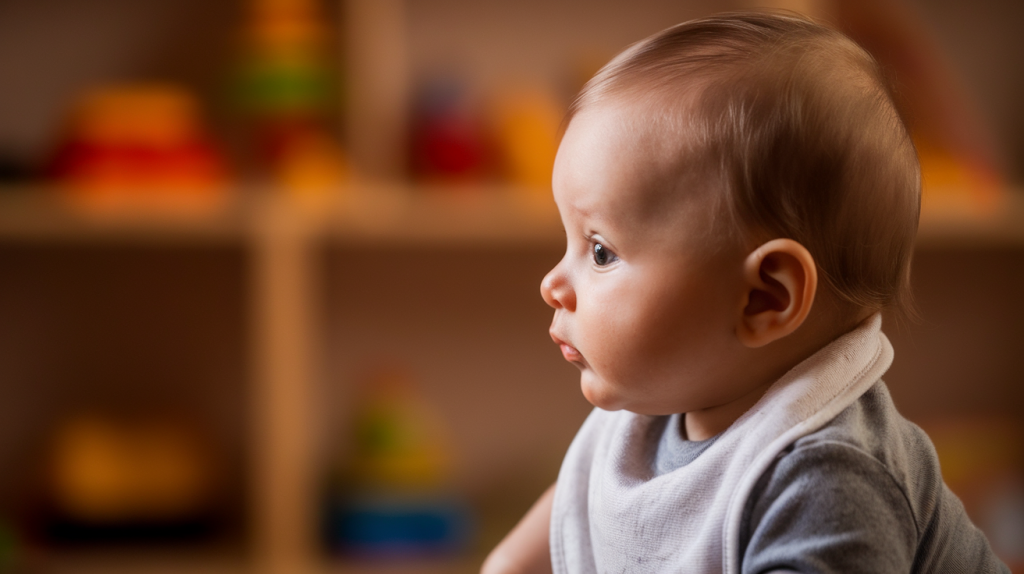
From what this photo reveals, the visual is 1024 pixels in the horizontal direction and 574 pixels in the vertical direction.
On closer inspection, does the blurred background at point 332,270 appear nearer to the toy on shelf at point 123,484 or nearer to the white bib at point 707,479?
the toy on shelf at point 123,484

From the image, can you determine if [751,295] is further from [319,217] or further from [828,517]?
[319,217]

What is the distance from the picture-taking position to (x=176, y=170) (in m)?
1.36

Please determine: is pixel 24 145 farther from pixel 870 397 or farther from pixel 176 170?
pixel 870 397

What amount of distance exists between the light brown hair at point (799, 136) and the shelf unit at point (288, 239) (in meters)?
1.01

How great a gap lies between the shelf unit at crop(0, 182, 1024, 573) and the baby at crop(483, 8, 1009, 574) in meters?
1.00

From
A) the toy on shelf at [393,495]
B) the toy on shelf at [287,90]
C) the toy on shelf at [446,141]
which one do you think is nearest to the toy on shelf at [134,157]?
the toy on shelf at [287,90]

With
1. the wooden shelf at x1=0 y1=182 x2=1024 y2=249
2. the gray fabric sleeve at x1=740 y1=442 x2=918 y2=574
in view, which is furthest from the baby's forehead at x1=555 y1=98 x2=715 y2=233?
the wooden shelf at x1=0 y1=182 x2=1024 y2=249

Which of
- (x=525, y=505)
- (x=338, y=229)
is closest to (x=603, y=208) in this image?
(x=338, y=229)

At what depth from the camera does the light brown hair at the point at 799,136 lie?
14.0 inches

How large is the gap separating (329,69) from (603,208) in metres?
1.19

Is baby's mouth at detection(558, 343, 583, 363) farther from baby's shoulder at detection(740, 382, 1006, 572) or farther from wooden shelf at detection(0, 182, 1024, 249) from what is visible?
wooden shelf at detection(0, 182, 1024, 249)

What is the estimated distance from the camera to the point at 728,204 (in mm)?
361

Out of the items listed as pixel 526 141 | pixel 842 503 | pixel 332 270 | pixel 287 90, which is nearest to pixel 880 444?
pixel 842 503

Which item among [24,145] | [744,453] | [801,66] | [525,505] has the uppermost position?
[801,66]
